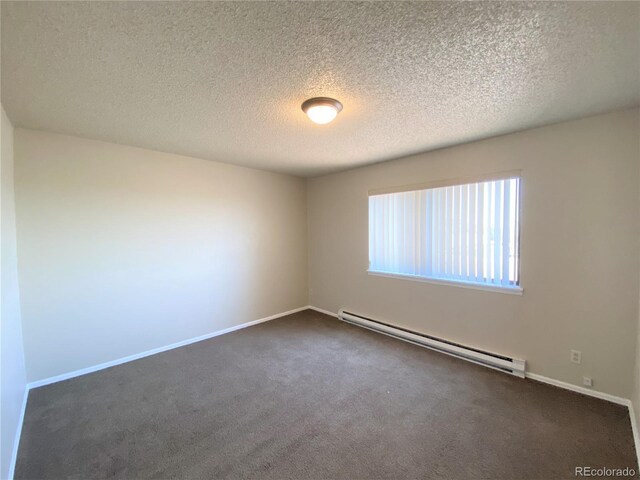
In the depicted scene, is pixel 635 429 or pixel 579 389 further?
pixel 579 389

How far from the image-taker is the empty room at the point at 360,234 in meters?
1.43

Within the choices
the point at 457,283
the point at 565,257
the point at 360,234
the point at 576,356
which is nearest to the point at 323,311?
the point at 360,234

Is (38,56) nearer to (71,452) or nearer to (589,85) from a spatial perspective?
(71,452)

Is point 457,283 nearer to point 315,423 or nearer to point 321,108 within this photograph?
point 315,423

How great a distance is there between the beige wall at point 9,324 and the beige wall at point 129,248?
0.66 feet

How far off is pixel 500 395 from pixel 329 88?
9.38ft

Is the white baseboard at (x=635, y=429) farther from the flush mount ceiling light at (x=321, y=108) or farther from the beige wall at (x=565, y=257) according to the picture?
the flush mount ceiling light at (x=321, y=108)

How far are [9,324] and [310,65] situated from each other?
276 centimetres

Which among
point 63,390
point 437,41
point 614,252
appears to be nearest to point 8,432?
point 63,390

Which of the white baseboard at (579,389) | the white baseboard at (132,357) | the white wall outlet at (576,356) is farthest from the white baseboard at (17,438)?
the white wall outlet at (576,356)

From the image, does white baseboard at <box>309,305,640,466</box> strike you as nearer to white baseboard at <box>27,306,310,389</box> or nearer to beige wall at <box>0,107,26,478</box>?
white baseboard at <box>27,306,310,389</box>

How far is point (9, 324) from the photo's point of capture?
6.49 ft

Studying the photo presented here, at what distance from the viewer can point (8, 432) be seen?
169cm

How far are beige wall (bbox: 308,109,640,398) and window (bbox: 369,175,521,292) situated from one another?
129mm
